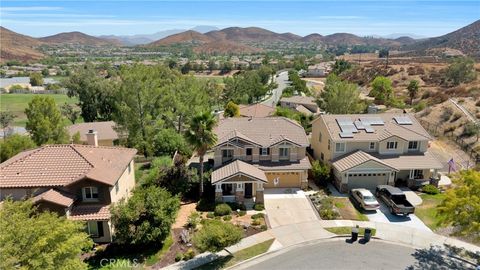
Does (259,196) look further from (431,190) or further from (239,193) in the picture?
(431,190)

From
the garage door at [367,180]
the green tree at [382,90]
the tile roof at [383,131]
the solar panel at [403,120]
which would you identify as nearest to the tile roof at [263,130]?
the tile roof at [383,131]

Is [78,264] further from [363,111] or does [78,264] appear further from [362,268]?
[363,111]

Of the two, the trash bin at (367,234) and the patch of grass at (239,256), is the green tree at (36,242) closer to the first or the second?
the patch of grass at (239,256)

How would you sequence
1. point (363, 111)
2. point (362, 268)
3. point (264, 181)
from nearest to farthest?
point (362, 268)
point (264, 181)
point (363, 111)

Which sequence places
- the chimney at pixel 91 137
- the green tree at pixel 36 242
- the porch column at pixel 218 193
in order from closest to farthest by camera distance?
the green tree at pixel 36 242 < the chimney at pixel 91 137 < the porch column at pixel 218 193

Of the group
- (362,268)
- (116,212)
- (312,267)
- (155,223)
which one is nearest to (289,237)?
(312,267)

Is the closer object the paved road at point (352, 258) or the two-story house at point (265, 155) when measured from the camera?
the paved road at point (352, 258)

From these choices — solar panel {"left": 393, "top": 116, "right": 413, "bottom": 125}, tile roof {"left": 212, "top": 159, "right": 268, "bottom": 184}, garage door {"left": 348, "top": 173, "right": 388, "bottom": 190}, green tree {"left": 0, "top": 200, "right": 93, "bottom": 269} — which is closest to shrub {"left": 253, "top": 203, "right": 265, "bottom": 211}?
tile roof {"left": 212, "top": 159, "right": 268, "bottom": 184}
